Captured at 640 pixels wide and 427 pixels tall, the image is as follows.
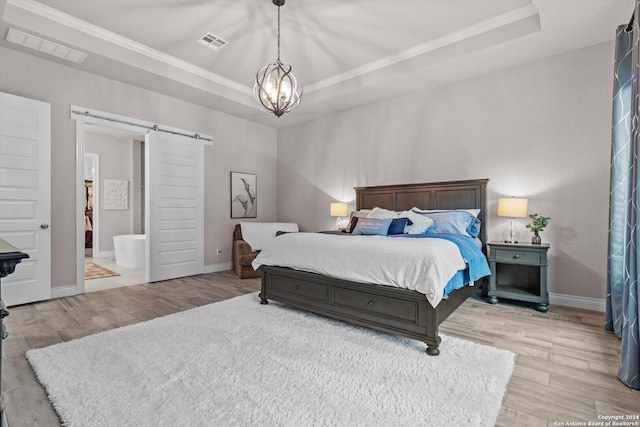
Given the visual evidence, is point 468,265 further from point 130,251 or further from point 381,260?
point 130,251

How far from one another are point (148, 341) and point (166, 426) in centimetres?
117

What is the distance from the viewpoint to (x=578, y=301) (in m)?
3.49

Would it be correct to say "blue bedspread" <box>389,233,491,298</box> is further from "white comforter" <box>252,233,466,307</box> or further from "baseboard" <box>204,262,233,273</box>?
"baseboard" <box>204,262,233,273</box>

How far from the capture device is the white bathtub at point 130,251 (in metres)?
5.87

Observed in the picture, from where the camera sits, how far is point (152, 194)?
4695 millimetres

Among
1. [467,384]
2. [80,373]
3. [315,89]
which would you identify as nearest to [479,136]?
[315,89]

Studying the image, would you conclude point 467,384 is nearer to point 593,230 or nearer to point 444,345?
point 444,345

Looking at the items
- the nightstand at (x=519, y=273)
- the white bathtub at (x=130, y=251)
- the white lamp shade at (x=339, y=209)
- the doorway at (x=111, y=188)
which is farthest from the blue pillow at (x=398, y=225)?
the doorway at (x=111, y=188)

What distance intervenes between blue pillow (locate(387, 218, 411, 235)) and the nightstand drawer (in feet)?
3.59

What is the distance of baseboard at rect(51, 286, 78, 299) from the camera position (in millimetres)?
3795

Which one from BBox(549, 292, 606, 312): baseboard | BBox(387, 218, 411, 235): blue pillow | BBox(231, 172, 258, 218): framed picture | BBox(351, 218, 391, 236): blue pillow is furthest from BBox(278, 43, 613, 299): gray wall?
BBox(231, 172, 258, 218): framed picture

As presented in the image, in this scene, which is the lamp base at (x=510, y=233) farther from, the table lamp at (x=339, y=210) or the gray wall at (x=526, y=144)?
the table lamp at (x=339, y=210)

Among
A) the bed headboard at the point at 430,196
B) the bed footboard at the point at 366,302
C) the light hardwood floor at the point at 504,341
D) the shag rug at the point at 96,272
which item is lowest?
the shag rug at the point at 96,272

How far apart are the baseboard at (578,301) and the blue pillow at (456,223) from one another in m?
1.10
